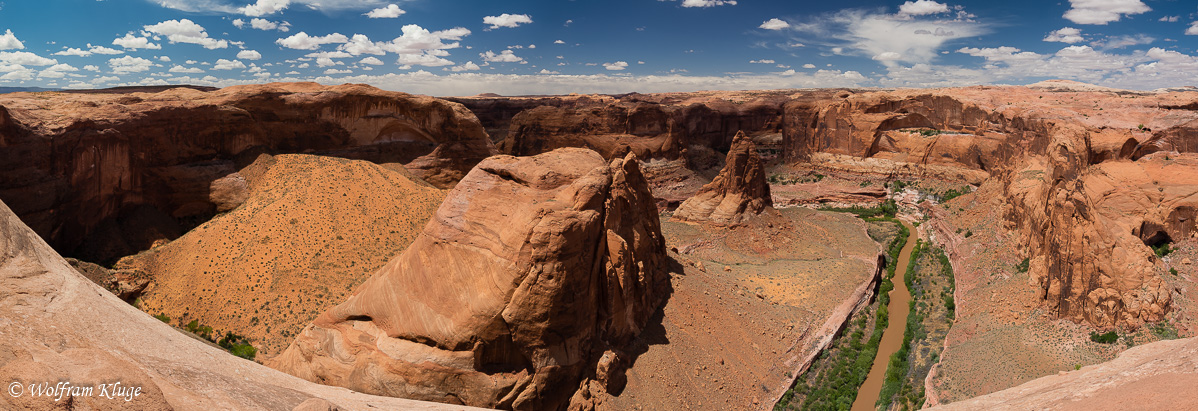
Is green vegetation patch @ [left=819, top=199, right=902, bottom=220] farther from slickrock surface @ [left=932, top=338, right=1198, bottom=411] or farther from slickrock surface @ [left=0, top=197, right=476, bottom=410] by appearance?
slickrock surface @ [left=0, top=197, right=476, bottom=410]

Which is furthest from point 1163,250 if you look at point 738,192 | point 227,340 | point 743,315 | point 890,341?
point 227,340

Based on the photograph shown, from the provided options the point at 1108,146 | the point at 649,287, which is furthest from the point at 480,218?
the point at 1108,146

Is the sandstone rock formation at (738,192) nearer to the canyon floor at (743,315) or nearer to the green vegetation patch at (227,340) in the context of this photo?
the canyon floor at (743,315)

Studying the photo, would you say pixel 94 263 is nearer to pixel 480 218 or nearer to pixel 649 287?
pixel 480 218

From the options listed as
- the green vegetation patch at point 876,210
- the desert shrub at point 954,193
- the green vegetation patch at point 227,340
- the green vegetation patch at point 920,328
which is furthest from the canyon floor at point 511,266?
the green vegetation patch at point 876,210

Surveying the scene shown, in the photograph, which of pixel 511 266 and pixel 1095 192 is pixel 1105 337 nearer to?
pixel 1095 192

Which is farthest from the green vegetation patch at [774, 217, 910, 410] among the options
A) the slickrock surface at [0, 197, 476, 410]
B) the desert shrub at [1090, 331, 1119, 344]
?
the slickrock surface at [0, 197, 476, 410]
